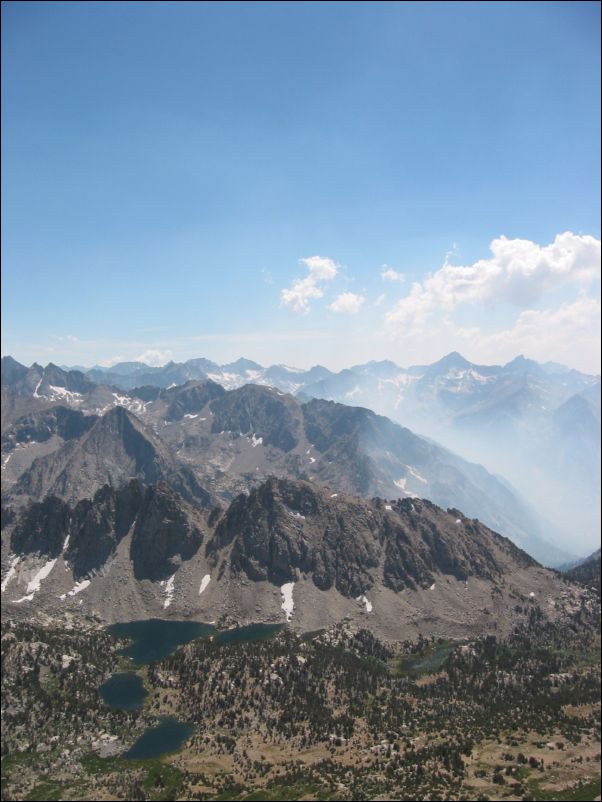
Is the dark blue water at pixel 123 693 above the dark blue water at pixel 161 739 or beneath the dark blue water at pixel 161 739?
above

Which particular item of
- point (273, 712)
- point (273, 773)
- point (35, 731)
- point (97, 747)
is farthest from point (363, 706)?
point (35, 731)

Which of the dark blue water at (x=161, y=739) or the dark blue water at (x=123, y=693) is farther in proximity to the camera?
the dark blue water at (x=123, y=693)

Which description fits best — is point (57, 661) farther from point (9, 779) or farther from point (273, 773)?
point (273, 773)

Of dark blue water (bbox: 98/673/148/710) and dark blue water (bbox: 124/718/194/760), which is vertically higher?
dark blue water (bbox: 98/673/148/710)

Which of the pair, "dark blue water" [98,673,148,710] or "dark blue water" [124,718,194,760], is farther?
"dark blue water" [98,673,148,710]

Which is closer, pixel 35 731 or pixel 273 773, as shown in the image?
pixel 273 773
